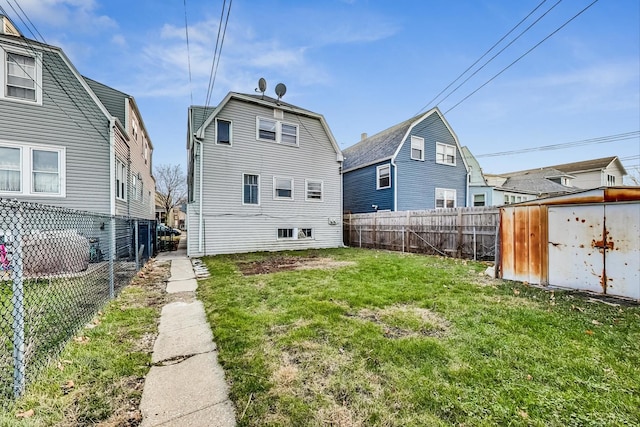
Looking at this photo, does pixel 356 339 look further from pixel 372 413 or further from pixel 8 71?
pixel 8 71

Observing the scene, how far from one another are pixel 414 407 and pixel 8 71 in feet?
40.1

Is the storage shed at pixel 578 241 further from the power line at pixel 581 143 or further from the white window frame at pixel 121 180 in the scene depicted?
the power line at pixel 581 143

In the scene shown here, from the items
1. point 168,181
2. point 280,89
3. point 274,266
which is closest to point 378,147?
point 280,89

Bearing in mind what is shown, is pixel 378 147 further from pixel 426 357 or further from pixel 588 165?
pixel 588 165

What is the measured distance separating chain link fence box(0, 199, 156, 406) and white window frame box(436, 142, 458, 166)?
50.8 ft

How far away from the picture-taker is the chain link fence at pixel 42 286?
2.10 meters

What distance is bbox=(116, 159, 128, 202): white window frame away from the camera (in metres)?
9.95

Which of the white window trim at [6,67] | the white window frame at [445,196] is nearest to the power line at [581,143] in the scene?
the white window frame at [445,196]

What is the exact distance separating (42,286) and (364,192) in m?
14.7

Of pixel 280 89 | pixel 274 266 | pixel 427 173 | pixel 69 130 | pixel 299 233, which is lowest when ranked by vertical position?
pixel 274 266

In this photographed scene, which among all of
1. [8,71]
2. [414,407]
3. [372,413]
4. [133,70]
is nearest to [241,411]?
[372,413]

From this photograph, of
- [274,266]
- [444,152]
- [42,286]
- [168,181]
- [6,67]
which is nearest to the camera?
[42,286]

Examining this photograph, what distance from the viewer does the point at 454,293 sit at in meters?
5.06

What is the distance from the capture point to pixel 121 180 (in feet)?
34.6
